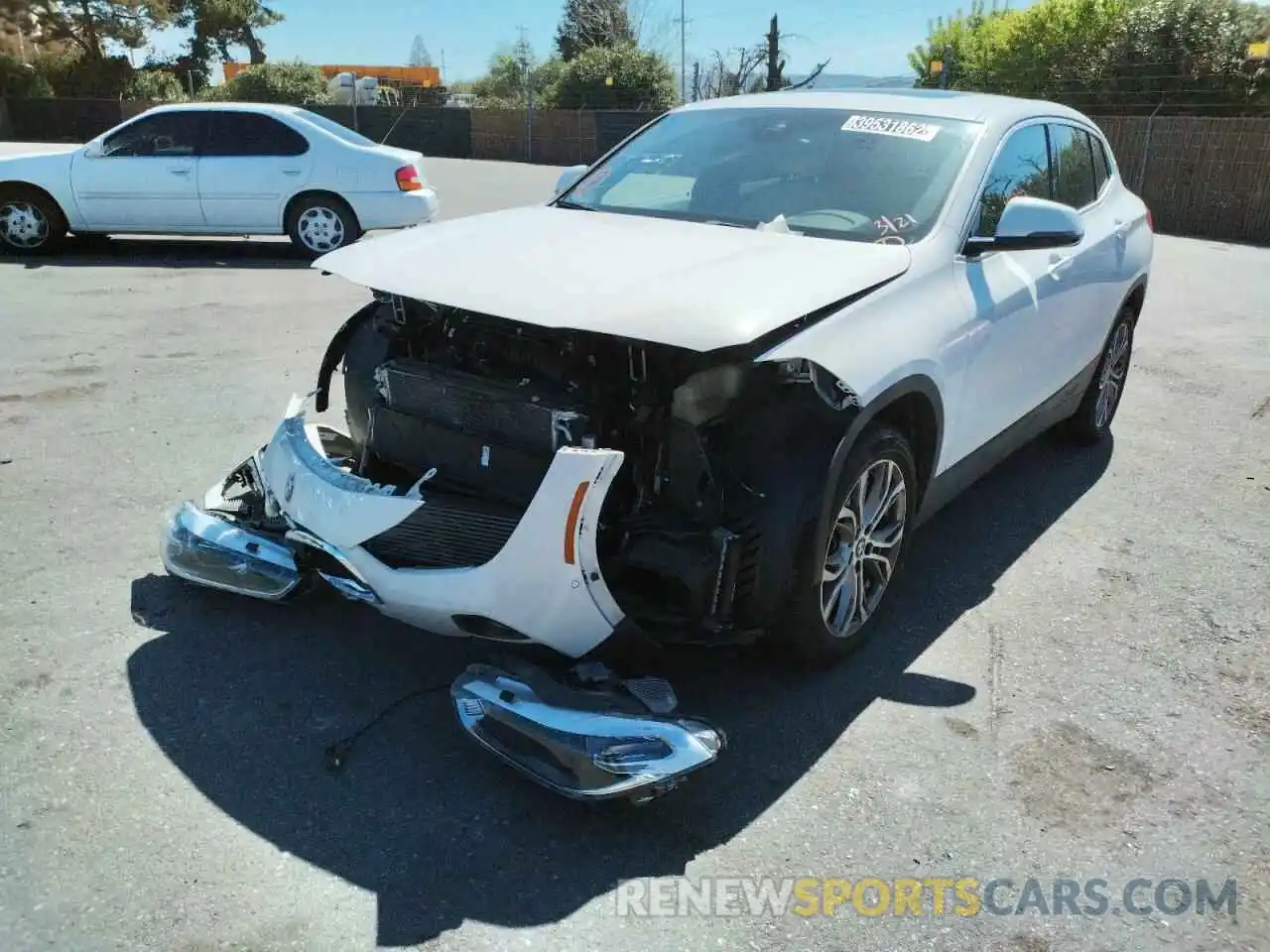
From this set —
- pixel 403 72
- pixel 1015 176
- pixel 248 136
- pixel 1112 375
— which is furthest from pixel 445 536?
pixel 403 72

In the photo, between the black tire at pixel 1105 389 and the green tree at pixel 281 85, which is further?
the green tree at pixel 281 85

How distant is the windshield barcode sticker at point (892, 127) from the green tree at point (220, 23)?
53901 millimetres

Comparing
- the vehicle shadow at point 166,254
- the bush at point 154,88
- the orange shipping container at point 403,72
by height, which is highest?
the orange shipping container at point 403,72

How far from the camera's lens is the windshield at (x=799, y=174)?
3.90m

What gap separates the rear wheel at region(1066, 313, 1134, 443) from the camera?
555 cm

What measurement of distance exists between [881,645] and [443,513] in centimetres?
167

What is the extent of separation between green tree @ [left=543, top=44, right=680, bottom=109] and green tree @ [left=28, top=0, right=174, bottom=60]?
71.2 feet

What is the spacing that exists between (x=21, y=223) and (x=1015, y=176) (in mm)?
10702

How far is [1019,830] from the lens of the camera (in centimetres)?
283

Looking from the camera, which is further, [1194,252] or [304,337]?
[1194,252]

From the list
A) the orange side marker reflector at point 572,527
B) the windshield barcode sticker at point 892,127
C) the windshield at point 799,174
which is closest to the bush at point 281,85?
the windshield at point 799,174

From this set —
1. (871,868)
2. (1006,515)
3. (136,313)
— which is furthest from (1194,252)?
(871,868)

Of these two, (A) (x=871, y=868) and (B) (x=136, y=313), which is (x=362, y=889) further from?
(B) (x=136, y=313)

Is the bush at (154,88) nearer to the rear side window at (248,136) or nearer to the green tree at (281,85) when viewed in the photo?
the green tree at (281,85)
